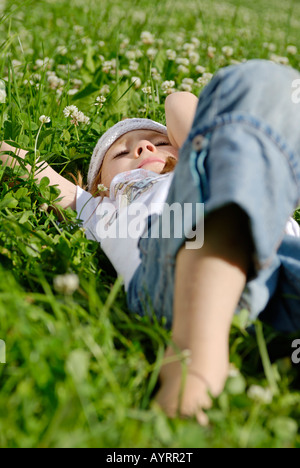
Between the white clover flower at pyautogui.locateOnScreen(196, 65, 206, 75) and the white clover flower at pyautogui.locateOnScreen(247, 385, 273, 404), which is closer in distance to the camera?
the white clover flower at pyautogui.locateOnScreen(247, 385, 273, 404)

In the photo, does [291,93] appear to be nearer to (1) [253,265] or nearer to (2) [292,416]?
(1) [253,265]

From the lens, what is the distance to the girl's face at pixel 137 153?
1.96m

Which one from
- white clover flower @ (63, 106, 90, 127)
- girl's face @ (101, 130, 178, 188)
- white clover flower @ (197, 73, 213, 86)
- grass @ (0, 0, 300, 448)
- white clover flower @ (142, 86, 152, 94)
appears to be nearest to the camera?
grass @ (0, 0, 300, 448)

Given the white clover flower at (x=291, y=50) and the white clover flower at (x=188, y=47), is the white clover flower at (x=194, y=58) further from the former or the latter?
the white clover flower at (x=291, y=50)

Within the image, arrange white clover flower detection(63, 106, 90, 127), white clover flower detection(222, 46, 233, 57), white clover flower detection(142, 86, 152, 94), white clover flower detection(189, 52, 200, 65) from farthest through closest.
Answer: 1. white clover flower detection(222, 46, 233, 57)
2. white clover flower detection(189, 52, 200, 65)
3. white clover flower detection(142, 86, 152, 94)
4. white clover flower detection(63, 106, 90, 127)

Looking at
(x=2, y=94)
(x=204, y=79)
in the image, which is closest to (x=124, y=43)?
(x=204, y=79)

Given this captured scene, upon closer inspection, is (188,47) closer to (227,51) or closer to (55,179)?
(227,51)

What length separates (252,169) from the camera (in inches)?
43.3

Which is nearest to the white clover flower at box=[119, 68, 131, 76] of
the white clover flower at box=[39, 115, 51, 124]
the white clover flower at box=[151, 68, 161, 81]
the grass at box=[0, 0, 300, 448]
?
the grass at box=[0, 0, 300, 448]

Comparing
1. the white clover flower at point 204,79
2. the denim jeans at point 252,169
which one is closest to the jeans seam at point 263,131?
the denim jeans at point 252,169

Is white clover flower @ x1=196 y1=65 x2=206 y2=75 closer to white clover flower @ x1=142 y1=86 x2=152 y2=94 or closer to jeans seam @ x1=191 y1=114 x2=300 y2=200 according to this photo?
white clover flower @ x1=142 y1=86 x2=152 y2=94

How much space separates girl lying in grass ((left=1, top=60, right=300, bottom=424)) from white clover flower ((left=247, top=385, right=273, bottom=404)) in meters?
0.06

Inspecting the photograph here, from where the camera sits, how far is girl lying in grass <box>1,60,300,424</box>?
1.08 m

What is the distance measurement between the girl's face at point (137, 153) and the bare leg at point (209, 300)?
829 millimetres
